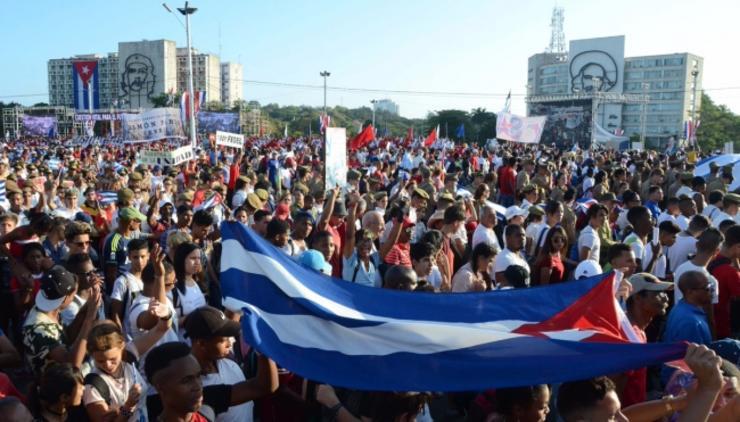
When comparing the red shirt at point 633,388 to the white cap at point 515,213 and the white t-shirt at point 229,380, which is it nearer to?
the white t-shirt at point 229,380

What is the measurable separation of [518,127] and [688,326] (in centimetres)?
1829

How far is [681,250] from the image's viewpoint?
6.25m

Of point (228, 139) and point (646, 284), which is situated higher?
point (228, 139)

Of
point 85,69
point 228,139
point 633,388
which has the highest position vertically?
point 85,69

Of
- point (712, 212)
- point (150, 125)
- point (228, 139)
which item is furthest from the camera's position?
point (150, 125)

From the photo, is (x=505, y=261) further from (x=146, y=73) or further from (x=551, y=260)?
(x=146, y=73)

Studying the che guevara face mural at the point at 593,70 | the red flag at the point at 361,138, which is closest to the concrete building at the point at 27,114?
the red flag at the point at 361,138

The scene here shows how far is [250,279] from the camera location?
3.45m

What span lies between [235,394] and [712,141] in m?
91.6

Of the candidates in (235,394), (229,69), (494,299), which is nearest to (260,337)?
(235,394)

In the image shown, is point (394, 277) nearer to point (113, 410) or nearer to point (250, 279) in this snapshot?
point (250, 279)

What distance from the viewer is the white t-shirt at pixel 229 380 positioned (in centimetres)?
326

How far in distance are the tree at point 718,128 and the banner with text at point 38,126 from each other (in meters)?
73.2

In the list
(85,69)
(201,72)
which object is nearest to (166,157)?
(85,69)
